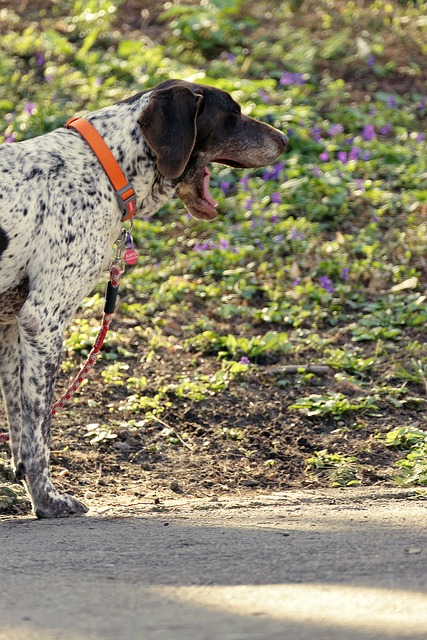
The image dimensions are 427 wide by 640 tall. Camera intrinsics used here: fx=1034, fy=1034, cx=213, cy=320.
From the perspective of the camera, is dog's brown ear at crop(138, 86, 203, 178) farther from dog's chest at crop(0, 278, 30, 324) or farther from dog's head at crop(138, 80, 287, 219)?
dog's chest at crop(0, 278, 30, 324)

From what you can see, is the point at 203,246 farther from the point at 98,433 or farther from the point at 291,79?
the point at 291,79

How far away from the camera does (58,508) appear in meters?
4.32

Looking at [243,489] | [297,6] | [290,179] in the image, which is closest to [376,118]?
[290,179]

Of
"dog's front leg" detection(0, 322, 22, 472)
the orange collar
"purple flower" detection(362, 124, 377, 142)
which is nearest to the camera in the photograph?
the orange collar

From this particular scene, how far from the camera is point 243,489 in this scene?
4699 millimetres

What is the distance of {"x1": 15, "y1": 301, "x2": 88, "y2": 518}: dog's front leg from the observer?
4324 mm

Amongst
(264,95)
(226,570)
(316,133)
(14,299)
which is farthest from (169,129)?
(264,95)

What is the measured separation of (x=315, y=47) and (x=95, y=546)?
24.5 feet

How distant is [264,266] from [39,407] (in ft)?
9.58

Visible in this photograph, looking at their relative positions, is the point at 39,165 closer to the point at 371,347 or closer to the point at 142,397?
the point at 142,397

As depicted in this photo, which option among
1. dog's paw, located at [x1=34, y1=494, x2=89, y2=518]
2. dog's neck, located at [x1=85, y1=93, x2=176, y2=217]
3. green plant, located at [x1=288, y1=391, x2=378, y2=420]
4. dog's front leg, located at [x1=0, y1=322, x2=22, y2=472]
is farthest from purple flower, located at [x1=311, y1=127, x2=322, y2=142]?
dog's paw, located at [x1=34, y1=494, x2=89, y2=518]

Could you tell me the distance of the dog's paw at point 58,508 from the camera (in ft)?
14.2

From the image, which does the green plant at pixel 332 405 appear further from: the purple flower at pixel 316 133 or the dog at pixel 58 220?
the purple flower at pixel 316 133

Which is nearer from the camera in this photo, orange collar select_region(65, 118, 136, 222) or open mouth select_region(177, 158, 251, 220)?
orange collar select_region(65, 118, 136, 222)
